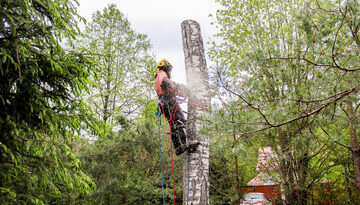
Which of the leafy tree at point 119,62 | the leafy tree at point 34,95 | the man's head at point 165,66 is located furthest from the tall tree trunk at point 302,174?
the leafy tree at point 119,62

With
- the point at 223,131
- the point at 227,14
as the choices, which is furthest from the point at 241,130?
the point at 227,14

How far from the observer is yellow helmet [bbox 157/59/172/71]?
3682mm

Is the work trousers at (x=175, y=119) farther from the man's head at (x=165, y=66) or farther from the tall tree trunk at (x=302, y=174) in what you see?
the tall tree trunk at (x=302, y=174)

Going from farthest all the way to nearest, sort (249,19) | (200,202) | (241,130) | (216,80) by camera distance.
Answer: (249,19) → (200,202) → (241,130) → (216,80)

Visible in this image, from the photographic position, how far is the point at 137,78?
11.8 meters

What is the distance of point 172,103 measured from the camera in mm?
3482

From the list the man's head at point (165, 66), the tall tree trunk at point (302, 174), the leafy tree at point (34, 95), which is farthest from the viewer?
the tall tree trunk at point (302, 174)

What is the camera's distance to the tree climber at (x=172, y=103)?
3239mm

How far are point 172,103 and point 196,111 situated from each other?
61 cm

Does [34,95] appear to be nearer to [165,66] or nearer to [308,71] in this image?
[165,66]

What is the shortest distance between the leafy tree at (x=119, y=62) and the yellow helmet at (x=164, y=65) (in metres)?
7.69

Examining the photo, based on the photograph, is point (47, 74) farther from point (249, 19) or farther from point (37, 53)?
point (249, 19)

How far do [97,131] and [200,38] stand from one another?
104 inches

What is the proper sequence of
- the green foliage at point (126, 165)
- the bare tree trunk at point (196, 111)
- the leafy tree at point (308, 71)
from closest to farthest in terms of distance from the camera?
the leafy tree at point (308, 71) < the bare tree trunk at point (196, 111) < the green foliage at point (126, 165)
